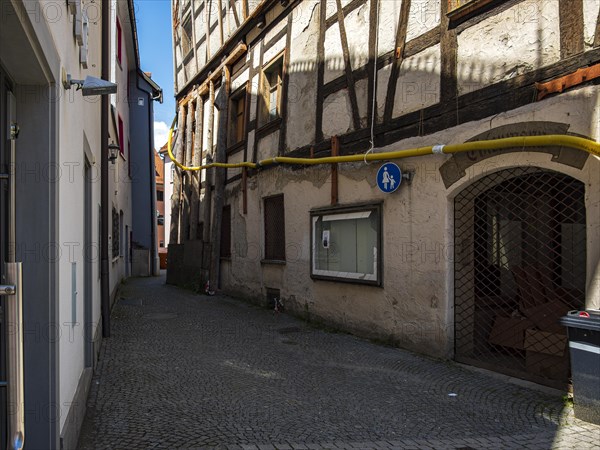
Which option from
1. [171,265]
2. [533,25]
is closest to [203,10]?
[171,265]

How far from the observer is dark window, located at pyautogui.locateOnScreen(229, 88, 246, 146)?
40.7ft

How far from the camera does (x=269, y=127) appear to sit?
10.3 metres

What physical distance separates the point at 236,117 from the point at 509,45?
842 centimetres

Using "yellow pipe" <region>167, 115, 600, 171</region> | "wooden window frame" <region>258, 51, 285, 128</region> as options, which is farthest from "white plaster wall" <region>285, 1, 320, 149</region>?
"yellow pipe" <region>167, 115, 600, 171</region>

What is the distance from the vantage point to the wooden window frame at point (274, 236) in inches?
392

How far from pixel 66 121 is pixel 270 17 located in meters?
8.11

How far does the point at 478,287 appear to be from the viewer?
6070 mm

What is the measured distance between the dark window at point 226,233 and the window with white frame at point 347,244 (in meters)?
4.53

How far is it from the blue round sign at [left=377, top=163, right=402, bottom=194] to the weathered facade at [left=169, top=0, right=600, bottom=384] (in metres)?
0.13

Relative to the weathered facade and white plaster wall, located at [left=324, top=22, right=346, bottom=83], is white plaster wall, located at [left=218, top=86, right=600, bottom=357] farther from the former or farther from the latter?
white plaster wall, located at [left=324, top=22, right=346, bottom=83]

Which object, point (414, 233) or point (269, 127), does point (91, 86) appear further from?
point (269, 127)

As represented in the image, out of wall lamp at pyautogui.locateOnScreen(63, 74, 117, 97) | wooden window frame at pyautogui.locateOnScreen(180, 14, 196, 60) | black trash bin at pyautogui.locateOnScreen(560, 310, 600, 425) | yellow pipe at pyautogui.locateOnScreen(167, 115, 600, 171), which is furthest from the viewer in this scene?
wooden window frame at pyautogui.locateOnScreen(180, 14, 196, 60)

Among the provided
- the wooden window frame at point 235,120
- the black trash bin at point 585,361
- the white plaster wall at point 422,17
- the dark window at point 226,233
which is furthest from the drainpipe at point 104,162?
the black trash bin at point 585,361

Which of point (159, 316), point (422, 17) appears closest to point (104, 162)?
point (159, 316)
